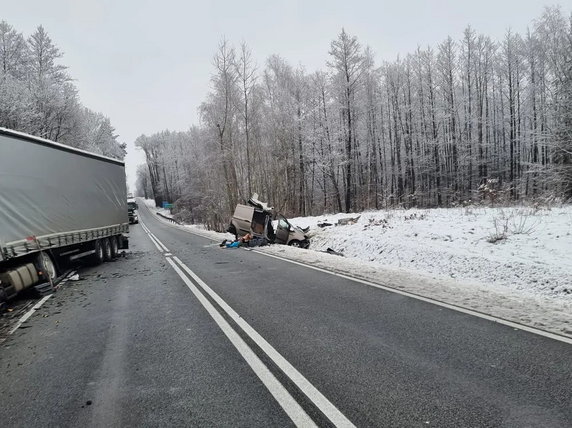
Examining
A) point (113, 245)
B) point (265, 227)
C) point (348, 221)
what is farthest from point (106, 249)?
point (348, 221)

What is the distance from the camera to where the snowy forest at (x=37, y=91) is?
2195 centimetres

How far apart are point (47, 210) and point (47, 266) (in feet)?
4.90

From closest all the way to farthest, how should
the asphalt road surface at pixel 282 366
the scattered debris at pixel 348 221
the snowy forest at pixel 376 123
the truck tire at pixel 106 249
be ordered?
the asphalt road surface at pixel 282 366
the truck tire at pixel 106 249
the scattered debris at pixel 348 221
the snowy forest at pixel 376 123

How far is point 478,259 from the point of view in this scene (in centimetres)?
842

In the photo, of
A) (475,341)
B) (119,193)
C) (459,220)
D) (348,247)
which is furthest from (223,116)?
(475,341)

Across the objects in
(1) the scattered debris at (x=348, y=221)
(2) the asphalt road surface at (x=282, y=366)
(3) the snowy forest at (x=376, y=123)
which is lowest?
(2) the asphalt road surface at (x=282, y=366)

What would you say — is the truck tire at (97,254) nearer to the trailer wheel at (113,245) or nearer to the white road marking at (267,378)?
the trailer wheel at (113,245)

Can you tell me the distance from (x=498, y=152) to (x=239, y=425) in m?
43.5

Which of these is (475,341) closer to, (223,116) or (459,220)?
(459,220)

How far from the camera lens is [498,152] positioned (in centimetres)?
3794

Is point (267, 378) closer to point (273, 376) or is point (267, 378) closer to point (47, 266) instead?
point (273, 376)

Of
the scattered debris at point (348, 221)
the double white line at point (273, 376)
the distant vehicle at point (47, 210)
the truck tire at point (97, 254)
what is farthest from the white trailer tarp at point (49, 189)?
the scattered debris at point (348, 221)

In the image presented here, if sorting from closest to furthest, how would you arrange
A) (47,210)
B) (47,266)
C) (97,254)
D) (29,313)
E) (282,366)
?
(282,366) → (29,313) → (47,266) → (47,210) → (97,254)

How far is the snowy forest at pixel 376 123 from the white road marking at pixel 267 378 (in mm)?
21767
